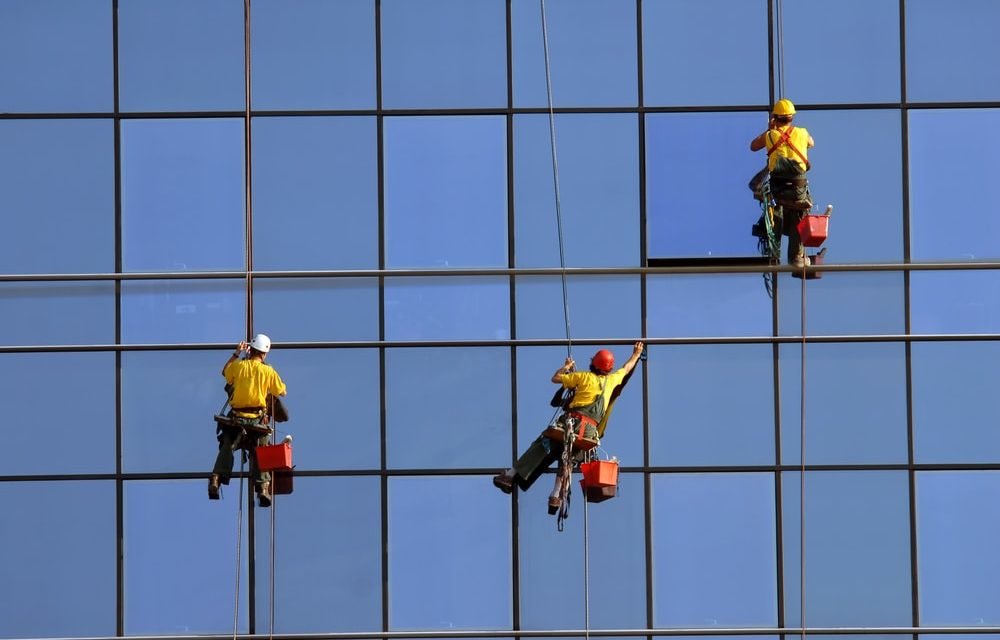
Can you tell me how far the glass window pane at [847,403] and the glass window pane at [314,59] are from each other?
510 centimetres

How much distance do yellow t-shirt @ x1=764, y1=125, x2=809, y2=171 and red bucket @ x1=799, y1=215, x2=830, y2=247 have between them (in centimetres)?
60

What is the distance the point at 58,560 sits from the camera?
689 inches

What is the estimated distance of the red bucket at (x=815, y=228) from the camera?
1631cm

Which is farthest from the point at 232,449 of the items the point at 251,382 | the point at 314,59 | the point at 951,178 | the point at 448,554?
the point at 951,178

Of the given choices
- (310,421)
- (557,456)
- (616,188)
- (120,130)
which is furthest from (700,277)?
(120,130)

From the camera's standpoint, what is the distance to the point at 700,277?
58.6ft

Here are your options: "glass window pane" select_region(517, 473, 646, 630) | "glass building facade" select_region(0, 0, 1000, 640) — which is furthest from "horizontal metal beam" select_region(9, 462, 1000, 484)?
"glass window pane" select_region(517, 473, 646, 630)

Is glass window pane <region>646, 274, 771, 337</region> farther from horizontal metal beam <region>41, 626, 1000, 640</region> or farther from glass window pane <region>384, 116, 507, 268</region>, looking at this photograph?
horizontal metal beam <region>41, 626, 1000, 640</region>

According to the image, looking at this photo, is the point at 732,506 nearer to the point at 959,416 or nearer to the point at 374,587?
the point at 959,416

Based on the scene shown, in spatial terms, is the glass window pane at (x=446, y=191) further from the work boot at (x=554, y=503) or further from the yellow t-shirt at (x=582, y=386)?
→ the work boot at (x=554, y=503)

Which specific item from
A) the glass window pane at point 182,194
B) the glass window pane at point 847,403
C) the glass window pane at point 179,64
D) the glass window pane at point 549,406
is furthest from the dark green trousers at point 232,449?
the glass window pane at point 847,403

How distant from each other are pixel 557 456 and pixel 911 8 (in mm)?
5939

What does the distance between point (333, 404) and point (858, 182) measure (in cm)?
575

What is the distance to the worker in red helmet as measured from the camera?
16.4 meters
